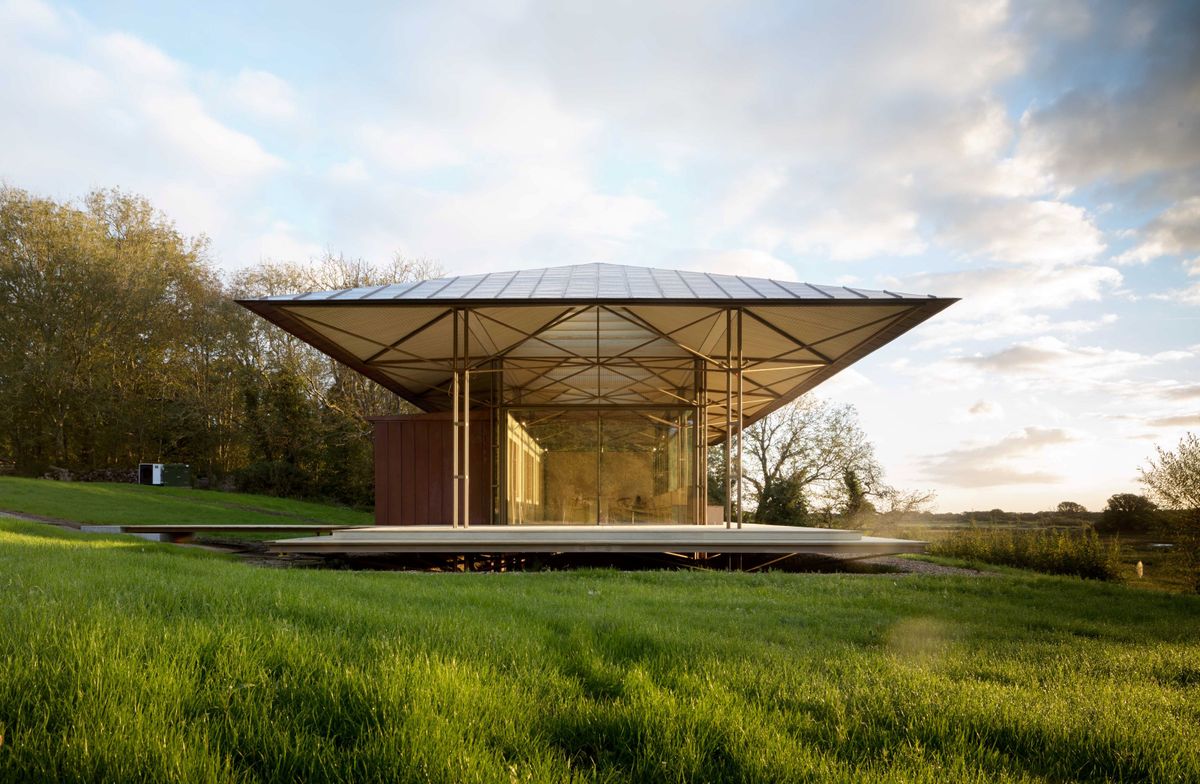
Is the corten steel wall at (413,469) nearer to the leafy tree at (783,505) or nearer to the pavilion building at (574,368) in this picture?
the pavilion building at (574,368)

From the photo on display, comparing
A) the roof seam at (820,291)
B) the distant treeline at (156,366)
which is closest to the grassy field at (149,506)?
the distant treeline at (156,366)

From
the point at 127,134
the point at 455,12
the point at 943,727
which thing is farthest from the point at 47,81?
the point at 943,727

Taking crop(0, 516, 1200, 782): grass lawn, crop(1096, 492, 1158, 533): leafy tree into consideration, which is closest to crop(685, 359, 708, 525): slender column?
crop(1096, 492, 1158, 533): leafy tree

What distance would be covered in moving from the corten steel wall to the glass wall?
269 cm

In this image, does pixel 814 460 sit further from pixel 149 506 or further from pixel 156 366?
pixel 156 366

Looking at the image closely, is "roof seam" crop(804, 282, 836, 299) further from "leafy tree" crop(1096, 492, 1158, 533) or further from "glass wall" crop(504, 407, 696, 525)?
Result: "leafy tree" crop(1096, 492, 1158, 533)

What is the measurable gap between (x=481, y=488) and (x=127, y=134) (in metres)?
11.3

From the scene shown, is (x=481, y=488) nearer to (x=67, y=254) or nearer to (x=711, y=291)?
(x=711, y=291)

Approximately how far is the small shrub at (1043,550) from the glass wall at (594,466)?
6744mm

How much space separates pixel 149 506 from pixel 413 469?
11.0 m

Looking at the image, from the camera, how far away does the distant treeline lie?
3644 cm

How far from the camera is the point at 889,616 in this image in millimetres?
6801

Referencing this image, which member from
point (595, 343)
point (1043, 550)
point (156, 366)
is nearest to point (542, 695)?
point (595, 343)

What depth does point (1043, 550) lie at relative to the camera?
15.7 meters
